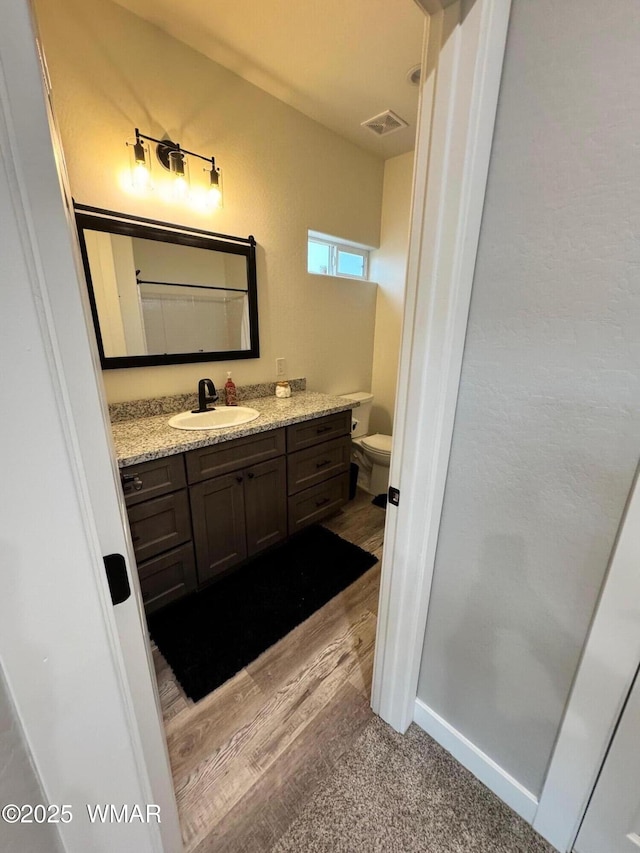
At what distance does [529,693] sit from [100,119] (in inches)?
105

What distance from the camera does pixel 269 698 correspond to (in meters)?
1.35

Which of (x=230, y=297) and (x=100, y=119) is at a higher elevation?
(x=100, y=119)

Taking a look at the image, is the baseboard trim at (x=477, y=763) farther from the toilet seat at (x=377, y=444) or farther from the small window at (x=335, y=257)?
the small window at (x=335, y=257)

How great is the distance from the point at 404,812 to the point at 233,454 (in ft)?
4.66

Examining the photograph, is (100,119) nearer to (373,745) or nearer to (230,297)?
(230,297)

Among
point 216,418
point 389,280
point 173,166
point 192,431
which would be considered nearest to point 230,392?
point 216,418

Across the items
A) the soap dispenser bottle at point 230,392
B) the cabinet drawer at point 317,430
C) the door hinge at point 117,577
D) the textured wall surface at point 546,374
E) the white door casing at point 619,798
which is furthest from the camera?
the soap dispenser bottle at point 230,392

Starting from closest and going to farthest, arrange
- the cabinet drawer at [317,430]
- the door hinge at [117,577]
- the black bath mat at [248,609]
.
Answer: the door hinge at [117,577]
the black bath mat at [248,609]
the cabinet drawer at [317,430]

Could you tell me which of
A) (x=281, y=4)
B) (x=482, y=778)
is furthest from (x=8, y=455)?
(x=281, y=4)

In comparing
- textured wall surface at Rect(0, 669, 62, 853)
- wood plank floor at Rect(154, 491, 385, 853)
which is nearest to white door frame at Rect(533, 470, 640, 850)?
wood plank floor at Rect(154, 491, 385, 853)

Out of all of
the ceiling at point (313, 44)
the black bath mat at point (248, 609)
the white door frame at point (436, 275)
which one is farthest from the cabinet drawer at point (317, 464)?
the ceiling at point (313, 44)

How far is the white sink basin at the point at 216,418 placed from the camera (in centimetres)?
184

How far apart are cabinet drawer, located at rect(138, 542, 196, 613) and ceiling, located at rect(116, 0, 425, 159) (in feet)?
7.82

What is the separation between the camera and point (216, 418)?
6.55ft
